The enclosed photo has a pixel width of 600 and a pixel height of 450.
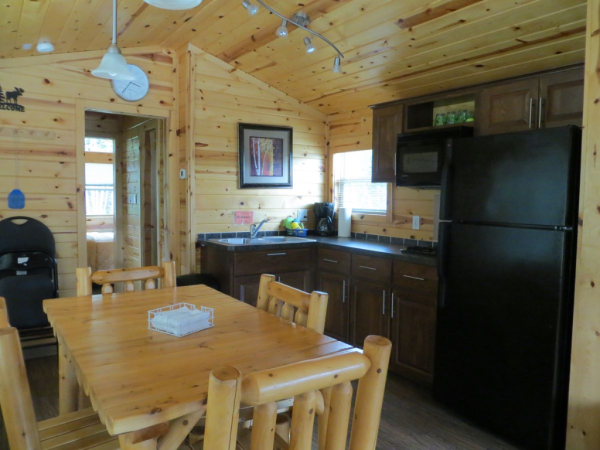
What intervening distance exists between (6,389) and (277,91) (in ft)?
12.6

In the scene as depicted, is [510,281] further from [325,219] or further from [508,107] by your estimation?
[325,219]

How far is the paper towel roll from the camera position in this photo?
4.53m

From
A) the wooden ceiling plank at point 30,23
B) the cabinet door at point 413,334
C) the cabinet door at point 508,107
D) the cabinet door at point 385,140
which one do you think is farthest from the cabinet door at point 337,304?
the wooden ceiling plank at point 30,23

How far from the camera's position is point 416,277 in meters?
3.15

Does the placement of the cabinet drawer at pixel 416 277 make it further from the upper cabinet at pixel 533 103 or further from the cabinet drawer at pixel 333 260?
the upper cabinet at pixel 533 103

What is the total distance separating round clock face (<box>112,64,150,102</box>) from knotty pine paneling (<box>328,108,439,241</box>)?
188 cm

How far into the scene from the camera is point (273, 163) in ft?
15.0

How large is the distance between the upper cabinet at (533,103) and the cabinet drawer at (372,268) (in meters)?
1.14

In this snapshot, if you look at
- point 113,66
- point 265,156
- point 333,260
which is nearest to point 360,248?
point 333,260

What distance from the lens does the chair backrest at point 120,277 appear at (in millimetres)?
2207

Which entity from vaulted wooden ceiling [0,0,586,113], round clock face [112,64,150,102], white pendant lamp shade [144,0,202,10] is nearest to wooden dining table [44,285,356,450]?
white pendant lamp shade [144,0,202,10]

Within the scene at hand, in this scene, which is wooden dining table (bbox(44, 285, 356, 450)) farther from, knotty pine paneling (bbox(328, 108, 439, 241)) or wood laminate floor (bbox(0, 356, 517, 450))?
knotty pine paneling (bbox(328, 108, 439, 241))

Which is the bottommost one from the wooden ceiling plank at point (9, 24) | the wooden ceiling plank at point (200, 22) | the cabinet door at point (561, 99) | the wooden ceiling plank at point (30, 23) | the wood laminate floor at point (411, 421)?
the wood laminate floor at point (411, 421)

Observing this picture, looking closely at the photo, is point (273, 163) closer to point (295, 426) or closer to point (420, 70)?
point (420, 70)
